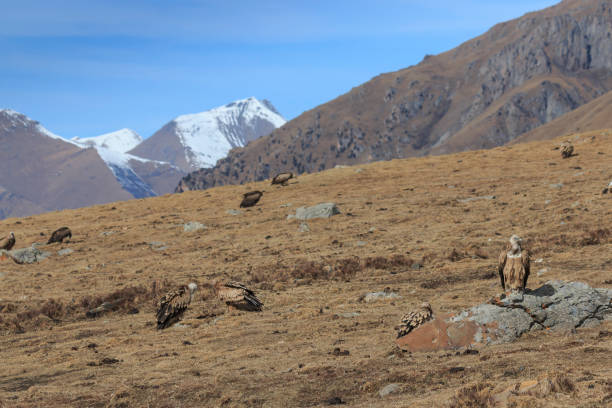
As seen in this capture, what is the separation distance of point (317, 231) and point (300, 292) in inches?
401

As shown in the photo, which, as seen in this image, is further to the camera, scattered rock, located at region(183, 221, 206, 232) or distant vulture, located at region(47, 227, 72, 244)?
scattered rock, located at region(183, 221, 206, 232)

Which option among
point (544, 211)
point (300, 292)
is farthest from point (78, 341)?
point (544, 211)

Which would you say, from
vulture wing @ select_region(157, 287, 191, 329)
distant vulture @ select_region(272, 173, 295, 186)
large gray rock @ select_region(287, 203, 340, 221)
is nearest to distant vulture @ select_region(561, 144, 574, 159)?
large gray rock @ select_region(287, 203, 340, 221)

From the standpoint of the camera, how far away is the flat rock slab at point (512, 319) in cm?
1296

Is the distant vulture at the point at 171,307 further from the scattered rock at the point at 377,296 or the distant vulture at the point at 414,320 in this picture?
the distant vulture at the point at 414,320

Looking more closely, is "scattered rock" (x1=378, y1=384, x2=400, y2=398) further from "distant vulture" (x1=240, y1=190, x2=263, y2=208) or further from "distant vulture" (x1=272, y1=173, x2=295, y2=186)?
"distant vulture" (x1=272, y1=173, x2=295, y2=186)

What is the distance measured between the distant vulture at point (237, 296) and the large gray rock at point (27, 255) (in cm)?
1642

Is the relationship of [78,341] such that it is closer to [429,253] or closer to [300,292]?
[300,292]

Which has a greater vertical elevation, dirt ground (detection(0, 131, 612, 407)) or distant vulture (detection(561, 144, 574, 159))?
distant vulture (detection(561, 144, 574, 159))

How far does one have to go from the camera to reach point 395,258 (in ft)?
80.6

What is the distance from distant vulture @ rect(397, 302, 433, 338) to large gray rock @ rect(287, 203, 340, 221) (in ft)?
67.5

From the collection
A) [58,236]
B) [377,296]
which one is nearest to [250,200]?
[58,236]

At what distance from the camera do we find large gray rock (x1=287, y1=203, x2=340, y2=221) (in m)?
34.4

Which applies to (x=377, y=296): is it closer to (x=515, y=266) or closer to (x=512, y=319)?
(x=515, y=266)
